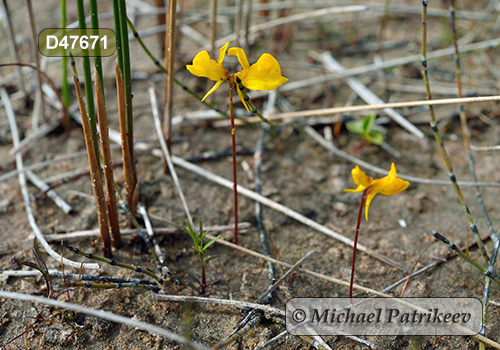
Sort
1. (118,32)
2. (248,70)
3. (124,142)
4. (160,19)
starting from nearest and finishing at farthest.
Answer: (248,70)
(118,32)
(124,142)
(160,19)

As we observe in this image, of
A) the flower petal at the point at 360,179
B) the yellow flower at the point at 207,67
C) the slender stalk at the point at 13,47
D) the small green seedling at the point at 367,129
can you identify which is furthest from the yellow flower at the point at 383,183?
the slender stalk at the point at 13,47

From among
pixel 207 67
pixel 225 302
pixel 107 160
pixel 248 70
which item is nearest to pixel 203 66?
pixel 207 67

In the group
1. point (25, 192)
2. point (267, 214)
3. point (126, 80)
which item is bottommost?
point (267, 214)

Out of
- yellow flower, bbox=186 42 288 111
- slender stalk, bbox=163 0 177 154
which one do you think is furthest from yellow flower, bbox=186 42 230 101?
slender stalk, bbox=163 0 177 154

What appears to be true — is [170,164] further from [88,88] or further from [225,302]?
[225,302]

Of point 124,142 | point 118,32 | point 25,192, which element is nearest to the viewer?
point 118,32

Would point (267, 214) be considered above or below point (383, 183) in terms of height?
below
